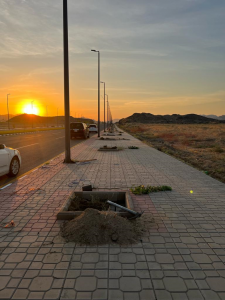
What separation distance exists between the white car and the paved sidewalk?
6.85ft

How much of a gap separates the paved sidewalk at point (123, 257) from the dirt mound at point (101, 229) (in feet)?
0.46

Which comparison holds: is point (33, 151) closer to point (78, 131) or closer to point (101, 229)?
point (78, 131)

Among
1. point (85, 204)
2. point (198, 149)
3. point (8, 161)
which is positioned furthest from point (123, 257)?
point (198, 149)

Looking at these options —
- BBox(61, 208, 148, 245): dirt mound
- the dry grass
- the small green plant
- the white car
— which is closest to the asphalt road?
the white car

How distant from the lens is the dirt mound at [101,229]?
3576 mm

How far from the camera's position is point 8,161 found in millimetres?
7805

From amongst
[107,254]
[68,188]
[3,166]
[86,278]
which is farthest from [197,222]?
[3,166]

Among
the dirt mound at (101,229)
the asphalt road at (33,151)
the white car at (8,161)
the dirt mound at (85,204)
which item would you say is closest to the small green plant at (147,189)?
the dirt mound at (85,204)

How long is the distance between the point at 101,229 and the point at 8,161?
5244 millimetres

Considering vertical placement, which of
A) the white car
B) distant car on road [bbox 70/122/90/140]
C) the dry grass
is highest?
distant car on road [bbox 70/122/90/140]

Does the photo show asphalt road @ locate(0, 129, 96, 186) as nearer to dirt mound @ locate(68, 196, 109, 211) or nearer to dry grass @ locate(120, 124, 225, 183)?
dirt mound @ locate(68, 196, 109, 211)

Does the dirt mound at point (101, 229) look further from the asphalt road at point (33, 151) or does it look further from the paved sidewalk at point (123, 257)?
the asphalt road at point (33, 151)

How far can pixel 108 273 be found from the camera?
283cm

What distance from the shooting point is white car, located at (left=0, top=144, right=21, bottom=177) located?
7.47 meters
